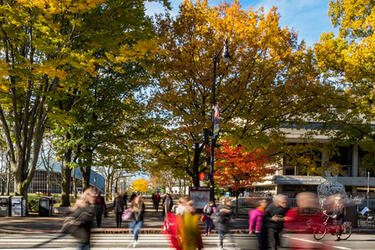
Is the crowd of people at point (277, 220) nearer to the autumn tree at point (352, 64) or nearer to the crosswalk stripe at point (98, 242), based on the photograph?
the crosswalk stripe at point (98, 242)

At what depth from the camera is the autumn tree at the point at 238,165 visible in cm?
3362

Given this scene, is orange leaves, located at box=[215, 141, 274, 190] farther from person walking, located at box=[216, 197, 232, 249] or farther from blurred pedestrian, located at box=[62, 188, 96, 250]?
blurred pedestrian, located at box=[62, 188, 96, 250]

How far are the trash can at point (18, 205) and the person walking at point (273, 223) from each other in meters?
18.0

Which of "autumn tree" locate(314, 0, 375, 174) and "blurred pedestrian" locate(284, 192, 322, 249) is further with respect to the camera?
"autumn tree" locate(314, 0, 375, 174)

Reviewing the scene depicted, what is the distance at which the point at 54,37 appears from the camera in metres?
18.3

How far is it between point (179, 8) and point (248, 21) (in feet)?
13.7

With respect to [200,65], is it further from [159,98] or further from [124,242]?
[124,242]

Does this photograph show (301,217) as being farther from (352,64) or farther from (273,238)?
(352,64)

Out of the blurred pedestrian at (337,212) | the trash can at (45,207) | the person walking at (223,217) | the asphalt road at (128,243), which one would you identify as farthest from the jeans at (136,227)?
the trash can at (45,207)

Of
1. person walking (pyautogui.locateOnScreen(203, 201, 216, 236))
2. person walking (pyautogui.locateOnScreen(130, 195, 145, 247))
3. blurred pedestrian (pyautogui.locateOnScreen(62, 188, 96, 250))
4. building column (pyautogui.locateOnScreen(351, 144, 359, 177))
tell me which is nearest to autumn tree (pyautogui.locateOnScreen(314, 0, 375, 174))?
person walking (pyautogui.locateOnScreen(203, 201, 216, 236))

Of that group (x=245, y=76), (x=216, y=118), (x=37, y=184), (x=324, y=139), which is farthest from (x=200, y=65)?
(x=37, y=184)

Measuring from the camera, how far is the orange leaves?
110 feet

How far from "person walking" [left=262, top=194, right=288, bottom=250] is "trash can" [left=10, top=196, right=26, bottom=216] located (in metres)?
18.0

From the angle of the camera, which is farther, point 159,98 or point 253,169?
point 253,169
